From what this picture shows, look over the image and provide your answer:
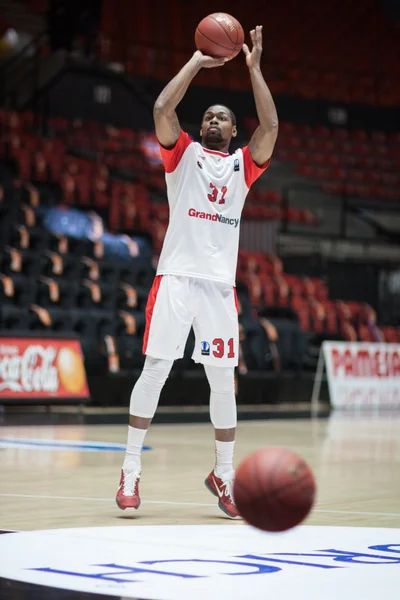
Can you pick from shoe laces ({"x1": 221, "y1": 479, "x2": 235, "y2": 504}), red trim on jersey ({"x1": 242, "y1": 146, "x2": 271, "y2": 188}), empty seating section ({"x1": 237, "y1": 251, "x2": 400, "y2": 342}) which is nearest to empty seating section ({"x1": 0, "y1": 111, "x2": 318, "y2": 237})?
empty seating section ({"x1": 237, "y1": 251, "x2": 400, "y2": 342})

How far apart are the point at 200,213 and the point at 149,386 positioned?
906 millimetres

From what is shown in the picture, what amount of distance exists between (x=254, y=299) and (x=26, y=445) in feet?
34.2

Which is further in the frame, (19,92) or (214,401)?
(19,92)

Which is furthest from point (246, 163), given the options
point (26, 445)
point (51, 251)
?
point (51, 251)

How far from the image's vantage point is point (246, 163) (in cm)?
541

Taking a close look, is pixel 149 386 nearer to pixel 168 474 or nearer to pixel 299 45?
pixel 168 474

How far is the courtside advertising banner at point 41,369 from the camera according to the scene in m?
12.8

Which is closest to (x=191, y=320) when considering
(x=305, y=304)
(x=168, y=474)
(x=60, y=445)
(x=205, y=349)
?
(x=205, y=349)

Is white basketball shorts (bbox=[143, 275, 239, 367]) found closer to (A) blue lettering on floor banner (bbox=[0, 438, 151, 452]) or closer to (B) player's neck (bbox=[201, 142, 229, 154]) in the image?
(B) player's neck (bbox=[201, 142, 229, 154])

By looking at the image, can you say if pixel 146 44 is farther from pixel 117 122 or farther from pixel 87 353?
pixel 87 353

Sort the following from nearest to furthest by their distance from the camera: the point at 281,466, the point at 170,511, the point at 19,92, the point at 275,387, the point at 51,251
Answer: the point at 281,466 → the point at 170,511 → the point at 51,251 → the point at 275,387 → the point at 19,92

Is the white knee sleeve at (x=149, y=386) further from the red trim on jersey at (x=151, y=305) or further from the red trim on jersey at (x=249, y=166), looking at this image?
the red trim on jersey at (x=249, y=166)

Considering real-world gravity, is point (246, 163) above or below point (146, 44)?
below

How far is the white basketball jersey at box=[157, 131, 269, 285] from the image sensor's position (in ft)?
17.0
